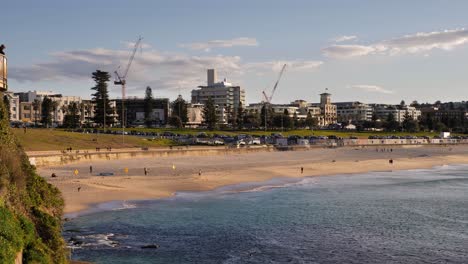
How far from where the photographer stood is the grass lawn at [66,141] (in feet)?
297

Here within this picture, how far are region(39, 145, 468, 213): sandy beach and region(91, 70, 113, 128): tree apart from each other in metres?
51.6

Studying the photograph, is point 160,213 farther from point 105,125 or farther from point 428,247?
point 105,125

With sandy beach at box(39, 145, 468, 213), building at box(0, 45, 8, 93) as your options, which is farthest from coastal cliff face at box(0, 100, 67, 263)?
sandy beach at box(39, 145, 468, 213)

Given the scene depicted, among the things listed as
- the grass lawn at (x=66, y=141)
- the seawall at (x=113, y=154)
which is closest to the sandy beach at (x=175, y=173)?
the seawall at (x=113, y=154)

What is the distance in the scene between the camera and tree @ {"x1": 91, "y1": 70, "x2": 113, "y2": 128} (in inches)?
5856

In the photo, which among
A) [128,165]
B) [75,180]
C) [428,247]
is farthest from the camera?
[128,165]

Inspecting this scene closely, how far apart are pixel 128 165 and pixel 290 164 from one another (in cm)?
2986

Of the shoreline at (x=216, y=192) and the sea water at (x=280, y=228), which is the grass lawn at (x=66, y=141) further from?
→ the sea water at (x=280, y=228)

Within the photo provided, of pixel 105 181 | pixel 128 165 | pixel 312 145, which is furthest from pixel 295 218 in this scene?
pixel 312 145

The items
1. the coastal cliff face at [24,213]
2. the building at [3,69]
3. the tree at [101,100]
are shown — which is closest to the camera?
the coastal cliff face at [24,213]

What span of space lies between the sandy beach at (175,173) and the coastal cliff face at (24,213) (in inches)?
642

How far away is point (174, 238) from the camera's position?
36250mm

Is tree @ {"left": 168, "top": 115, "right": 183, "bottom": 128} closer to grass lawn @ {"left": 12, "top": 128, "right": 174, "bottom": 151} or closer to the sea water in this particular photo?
grass lawn @ {"left": 12, "top": 128, "right": 174, "bottom": 151}

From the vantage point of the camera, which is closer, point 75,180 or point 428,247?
point 428,247
